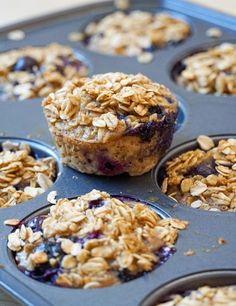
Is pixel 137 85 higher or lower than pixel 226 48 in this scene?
higher

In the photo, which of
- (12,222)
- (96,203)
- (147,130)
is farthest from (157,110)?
(12,222)

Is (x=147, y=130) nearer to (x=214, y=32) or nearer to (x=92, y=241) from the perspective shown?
(x=92, y=241)

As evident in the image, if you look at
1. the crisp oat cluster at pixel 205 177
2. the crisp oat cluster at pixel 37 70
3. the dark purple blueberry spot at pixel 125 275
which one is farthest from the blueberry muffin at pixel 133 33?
the dark purple blueberry spot at pixel 125 275

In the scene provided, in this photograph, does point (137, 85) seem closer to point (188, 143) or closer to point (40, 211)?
point (188, 143)

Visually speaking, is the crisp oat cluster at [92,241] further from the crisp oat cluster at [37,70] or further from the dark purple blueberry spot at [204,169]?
the crisp oat cluster at [37,70]

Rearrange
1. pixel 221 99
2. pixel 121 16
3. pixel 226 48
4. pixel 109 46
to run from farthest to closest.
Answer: pixel 121 16 → pixel 109 46 → pixel 226 48 → pixel 221 99

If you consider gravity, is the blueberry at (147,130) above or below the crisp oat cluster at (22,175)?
above

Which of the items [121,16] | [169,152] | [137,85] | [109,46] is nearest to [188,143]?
[169,152]
